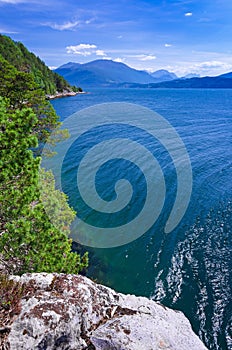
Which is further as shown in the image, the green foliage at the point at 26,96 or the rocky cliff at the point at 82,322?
the green foliage at the point at 26,96

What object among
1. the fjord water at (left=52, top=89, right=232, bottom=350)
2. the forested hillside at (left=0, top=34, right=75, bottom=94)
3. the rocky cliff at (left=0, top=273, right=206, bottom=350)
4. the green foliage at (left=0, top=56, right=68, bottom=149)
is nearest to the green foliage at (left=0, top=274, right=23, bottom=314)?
the rocky cliff at (left=0, top=273, right=206, bottom=350)

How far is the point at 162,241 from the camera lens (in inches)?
993

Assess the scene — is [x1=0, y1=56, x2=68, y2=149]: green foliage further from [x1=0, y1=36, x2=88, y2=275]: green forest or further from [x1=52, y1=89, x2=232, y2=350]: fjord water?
[x1=0, y1=36, x2=88, y2=275]: green forest

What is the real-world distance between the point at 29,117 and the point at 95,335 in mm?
9484

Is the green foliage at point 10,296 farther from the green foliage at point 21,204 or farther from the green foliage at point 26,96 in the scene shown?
the green foliage at point 26,96

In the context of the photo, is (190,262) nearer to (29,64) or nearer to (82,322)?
(82,322)

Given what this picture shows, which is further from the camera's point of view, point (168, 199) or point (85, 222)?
point (168, 199)

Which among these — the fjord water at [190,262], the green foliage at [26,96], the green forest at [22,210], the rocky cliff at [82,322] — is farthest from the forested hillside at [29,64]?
the rocky cliff at [82,322]

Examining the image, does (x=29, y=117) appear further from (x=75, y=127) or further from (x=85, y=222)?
(x=75, y=127)

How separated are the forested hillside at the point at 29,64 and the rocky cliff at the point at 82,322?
300 ft

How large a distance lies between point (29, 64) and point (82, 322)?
142 meters

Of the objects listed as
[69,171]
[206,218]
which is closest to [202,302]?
[206,218]

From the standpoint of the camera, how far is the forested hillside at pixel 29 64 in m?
112

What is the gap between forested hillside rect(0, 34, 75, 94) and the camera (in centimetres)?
11188
